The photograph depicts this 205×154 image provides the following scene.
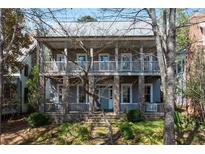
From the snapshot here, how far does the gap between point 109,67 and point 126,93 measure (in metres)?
3.67

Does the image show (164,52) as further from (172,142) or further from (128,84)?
(128,84)

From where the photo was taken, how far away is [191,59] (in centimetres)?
2575

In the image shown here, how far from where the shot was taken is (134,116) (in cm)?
2452

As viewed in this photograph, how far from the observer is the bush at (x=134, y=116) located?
2448cm

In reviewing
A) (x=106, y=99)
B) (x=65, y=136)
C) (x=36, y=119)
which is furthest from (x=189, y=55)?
(x=36, y=119)

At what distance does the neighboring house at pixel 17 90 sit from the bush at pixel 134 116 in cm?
872

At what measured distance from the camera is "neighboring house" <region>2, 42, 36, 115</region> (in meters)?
28.2

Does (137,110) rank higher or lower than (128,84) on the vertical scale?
lower

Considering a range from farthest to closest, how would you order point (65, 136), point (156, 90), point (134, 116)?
point (156, 90) → point (134, 116) → point (65, 136)

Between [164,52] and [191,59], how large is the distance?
9317 millimetres

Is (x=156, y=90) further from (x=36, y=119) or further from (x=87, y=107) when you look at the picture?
(x=36, y=119)

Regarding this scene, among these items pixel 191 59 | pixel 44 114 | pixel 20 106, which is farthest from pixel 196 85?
pixel 20 106

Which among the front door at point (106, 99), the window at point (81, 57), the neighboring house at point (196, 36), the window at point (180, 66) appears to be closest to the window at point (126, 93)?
the front door at point (106, 99)

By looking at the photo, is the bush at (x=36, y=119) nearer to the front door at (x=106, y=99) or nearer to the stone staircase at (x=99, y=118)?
the stone staircase at (x=99, y=118)
